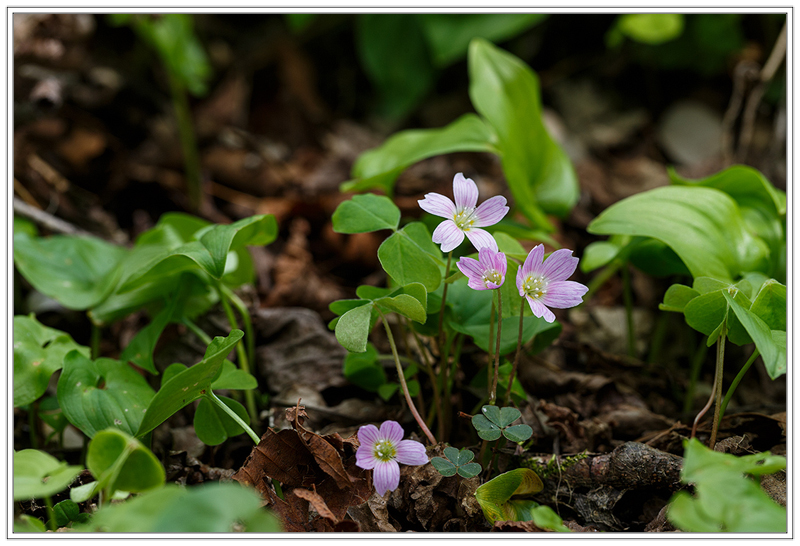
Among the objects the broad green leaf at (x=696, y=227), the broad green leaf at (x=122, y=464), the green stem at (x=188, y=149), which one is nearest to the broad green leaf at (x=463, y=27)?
the green stem at (x=188, y=149)

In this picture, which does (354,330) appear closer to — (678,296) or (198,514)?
(198,514)

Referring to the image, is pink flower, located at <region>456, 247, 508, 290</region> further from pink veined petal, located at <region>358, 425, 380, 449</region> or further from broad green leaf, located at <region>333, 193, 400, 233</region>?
pink veined petal, located at <region>358, 425, 380, 449</region>

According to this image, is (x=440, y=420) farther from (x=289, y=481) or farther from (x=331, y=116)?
(x=331, y=116)

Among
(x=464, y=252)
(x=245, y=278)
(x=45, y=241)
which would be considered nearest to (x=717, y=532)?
(x=464, y=252)

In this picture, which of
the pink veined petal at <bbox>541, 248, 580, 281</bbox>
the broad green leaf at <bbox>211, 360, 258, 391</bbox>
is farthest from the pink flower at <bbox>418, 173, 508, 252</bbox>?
the broad green leaf at <bbox>211, 360, 258, 391</bbox>

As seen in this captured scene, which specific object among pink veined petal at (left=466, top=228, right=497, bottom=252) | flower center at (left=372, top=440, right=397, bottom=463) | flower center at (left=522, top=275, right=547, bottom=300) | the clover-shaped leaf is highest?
pink veined petal at (left=466, top=228, right=497, bottom=252)
